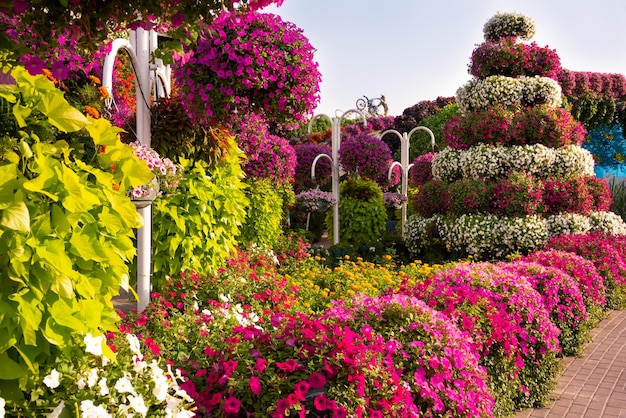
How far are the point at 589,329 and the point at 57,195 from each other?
626 cm

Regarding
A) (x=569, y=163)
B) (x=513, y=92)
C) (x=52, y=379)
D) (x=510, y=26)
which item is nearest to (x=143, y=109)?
(x=52, y=379)

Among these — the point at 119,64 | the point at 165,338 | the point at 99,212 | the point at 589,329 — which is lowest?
the point at 589,329

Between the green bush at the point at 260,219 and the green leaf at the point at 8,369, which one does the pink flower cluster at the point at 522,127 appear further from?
the green leaf at the point at 8,369

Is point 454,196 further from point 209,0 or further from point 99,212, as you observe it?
point 99,212

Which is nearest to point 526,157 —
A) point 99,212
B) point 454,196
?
point 454,196

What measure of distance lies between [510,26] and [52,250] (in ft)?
33.9

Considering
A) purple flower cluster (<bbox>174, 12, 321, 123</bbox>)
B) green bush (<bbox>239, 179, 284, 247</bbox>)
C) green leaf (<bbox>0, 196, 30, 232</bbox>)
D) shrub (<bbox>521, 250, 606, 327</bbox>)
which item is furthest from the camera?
green bush (<bbox>239, 179, 284, 247</bbox>)

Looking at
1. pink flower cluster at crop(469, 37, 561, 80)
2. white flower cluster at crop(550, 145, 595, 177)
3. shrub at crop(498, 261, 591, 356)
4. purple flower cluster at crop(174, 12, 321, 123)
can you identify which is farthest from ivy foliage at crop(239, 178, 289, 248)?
white flower cluster at crop(550, 145, 595, 177)

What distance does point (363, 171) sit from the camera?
1227 centimetres

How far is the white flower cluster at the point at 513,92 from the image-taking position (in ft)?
33.9

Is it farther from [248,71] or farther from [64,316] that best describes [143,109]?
[64,316]

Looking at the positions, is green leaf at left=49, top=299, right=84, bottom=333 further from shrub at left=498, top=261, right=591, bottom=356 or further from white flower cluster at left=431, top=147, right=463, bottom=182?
white flower cluster at left=431, top=147, right=463, bottom=182

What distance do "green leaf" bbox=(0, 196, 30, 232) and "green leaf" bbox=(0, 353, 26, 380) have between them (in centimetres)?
42

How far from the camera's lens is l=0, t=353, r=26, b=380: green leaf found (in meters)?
2.03
